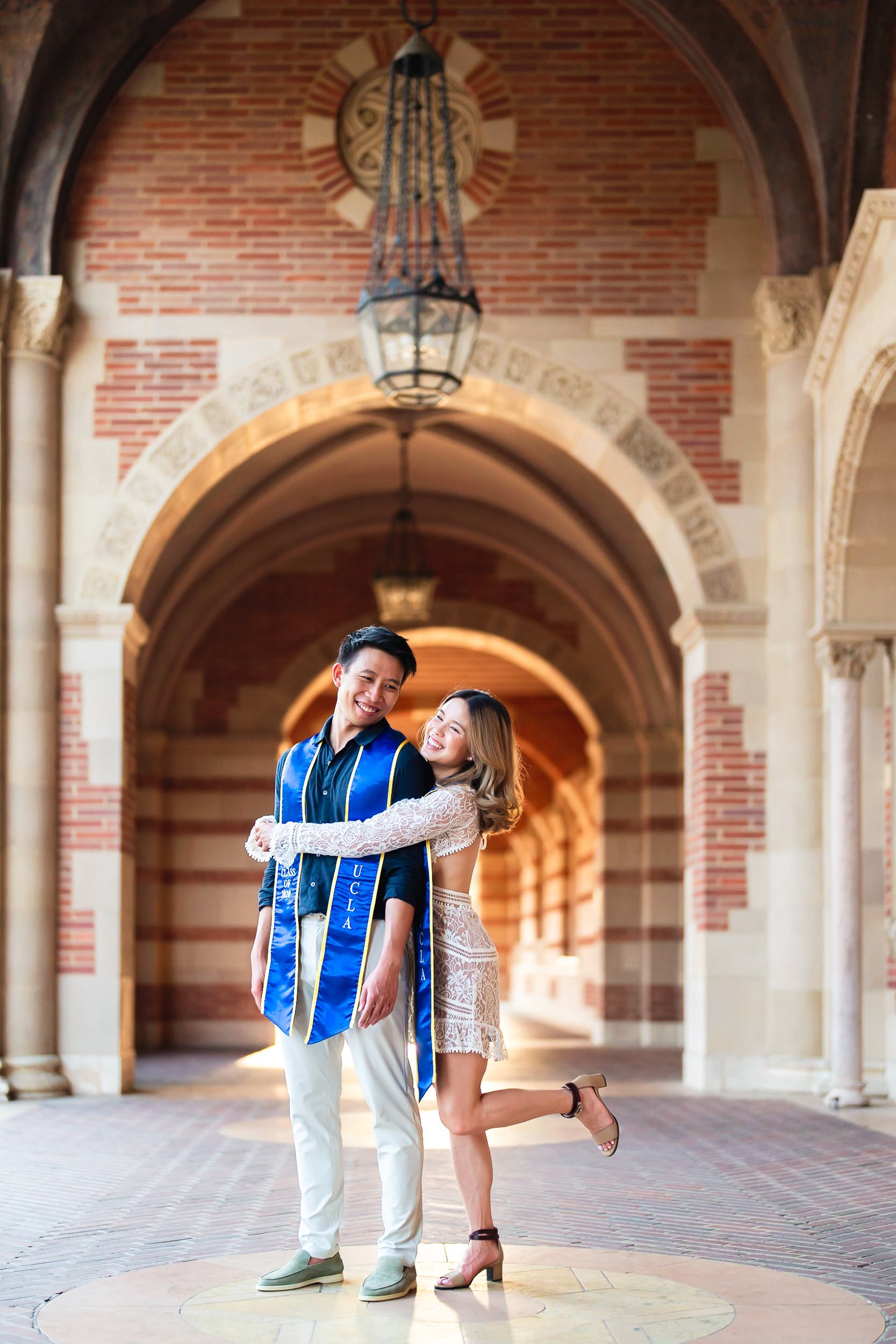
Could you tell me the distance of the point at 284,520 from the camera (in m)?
16.5

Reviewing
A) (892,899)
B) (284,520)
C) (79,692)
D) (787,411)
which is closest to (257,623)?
(284,520)

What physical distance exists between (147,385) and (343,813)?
699cm

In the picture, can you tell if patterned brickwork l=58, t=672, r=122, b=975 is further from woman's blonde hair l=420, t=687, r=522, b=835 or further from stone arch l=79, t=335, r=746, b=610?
woman's blonde hair l=420, t=687, r=522, b=835

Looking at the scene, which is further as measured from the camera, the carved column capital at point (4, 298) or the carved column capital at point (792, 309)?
the carved column capital at point (792, 309)

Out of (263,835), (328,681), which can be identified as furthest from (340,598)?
(263,835)

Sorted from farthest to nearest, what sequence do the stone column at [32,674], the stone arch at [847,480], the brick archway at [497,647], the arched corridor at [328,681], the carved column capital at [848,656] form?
the brick archway at [497,647] < the arched corridor at [328,681] < the stone column at [32,674] < the carved column capital at [848,656] < the stone arch at [847,480]

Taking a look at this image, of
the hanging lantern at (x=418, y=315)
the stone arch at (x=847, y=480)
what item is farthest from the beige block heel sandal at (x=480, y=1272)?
the stone arch at (x=847, y=480)

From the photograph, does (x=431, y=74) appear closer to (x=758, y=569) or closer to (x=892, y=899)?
(x=758, y=569)

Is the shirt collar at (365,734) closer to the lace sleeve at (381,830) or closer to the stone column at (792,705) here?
the lace sleeve at (381,830)

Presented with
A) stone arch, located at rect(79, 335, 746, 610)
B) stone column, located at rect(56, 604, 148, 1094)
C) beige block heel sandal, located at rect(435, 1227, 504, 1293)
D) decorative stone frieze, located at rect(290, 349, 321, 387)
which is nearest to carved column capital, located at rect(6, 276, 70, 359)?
stone arch, located at rect(79, 335, 746, 610)

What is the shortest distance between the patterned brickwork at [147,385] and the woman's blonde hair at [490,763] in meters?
6.67

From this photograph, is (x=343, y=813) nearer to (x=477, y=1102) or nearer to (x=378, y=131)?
(x=477, y=1102)

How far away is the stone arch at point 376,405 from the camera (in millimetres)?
10680

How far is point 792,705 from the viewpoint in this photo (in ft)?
34.3
